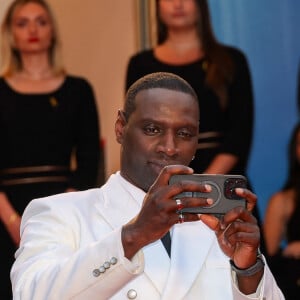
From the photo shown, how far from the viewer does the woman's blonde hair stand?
6.29 metres

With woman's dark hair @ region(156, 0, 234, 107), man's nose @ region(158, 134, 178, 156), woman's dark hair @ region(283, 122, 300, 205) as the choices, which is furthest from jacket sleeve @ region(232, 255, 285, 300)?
woman's dark hair @ region(283, 122, 300, 205)

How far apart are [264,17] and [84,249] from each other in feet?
13.0

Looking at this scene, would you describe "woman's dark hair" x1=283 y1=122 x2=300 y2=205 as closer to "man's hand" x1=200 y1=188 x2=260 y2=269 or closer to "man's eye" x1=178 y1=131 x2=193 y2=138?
"man's eye" x1=178 y1=131 x2=193 y2=138

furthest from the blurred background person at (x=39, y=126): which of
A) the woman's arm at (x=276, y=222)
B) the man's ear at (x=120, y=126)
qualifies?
the man's ear at (x=120, y=126)

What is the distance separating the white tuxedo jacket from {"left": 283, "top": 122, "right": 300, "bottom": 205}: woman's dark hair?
9.16ft

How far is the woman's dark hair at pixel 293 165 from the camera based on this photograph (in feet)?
21.3

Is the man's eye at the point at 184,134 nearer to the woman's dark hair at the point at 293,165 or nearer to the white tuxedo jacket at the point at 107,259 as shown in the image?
the white tuxedo jacket at the point at 107,259

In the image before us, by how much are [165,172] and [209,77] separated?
109 inches

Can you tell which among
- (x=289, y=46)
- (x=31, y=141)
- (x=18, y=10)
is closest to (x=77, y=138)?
(x=31, y=141)

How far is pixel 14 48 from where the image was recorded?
6.32 m

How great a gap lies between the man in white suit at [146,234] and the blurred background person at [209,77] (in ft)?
6.52

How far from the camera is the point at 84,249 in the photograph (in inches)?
133

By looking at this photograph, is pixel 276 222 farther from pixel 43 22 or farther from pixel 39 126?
pixel 43 22

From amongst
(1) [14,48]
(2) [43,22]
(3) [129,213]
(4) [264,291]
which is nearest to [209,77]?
(2) [43,22]
